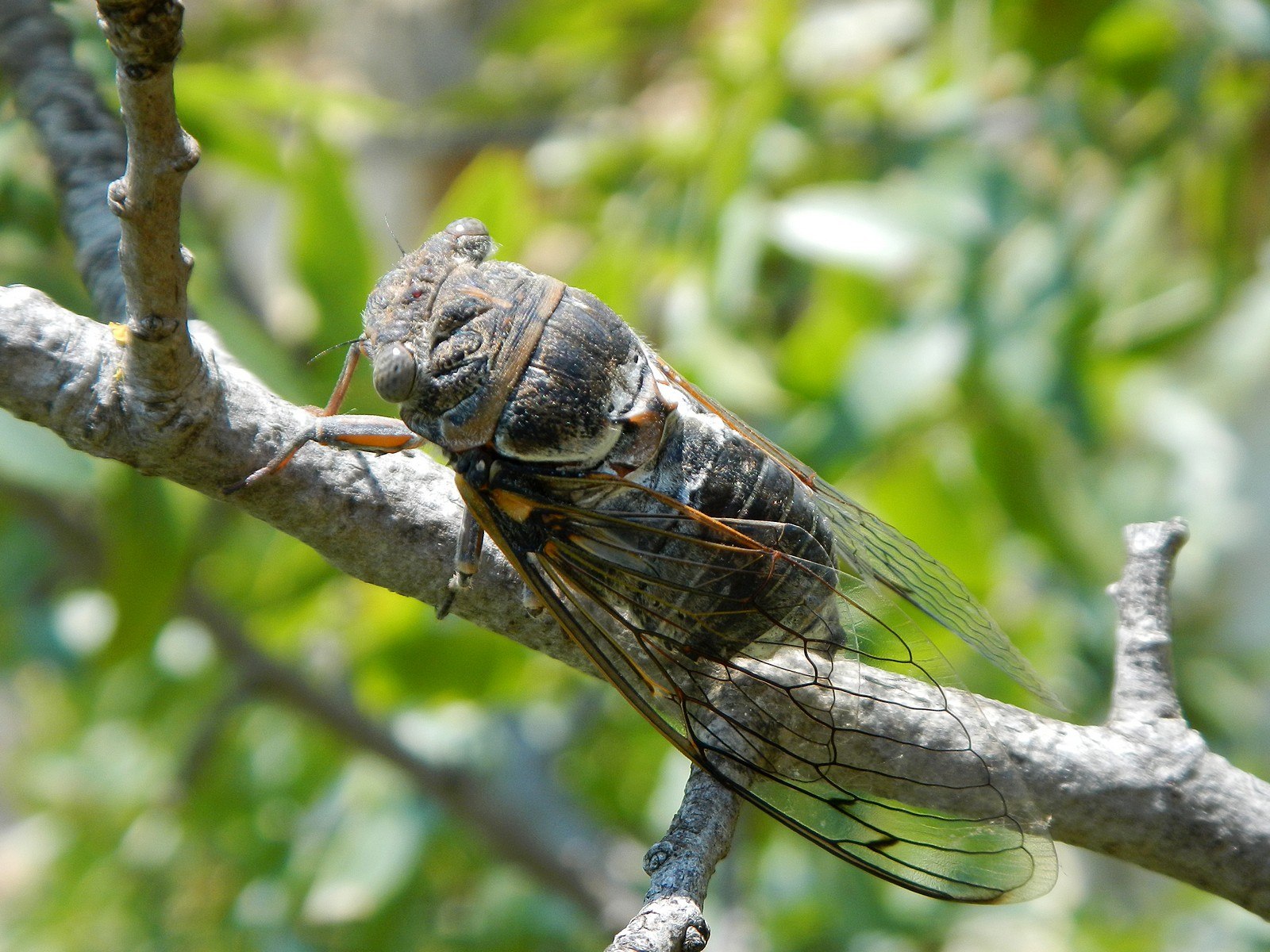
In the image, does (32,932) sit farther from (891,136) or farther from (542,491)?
(891,136)

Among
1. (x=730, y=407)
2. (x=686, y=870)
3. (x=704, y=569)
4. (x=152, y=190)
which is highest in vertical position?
(x=730, y=407)

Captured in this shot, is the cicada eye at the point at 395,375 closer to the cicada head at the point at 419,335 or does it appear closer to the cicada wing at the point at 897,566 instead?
the cicada head at the point at 419,335

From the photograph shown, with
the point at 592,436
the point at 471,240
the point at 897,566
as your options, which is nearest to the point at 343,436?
the point at 592,436

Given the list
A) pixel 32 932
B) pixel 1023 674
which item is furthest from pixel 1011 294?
pixel 32 932

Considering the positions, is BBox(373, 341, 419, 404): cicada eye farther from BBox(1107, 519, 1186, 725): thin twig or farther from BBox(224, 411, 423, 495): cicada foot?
BBox(1107, 519, 1186, 725): thin twig

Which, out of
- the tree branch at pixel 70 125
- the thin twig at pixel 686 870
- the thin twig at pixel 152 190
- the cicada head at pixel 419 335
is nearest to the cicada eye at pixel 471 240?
the cicada head at pixel 419 335

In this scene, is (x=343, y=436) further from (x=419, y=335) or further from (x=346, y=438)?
(x=419, y=335)
